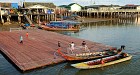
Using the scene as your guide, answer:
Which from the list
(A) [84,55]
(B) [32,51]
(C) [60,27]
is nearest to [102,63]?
(A) [84,55]

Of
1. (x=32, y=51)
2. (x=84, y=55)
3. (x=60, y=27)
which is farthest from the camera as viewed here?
(x=60, y=27)

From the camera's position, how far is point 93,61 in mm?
22625

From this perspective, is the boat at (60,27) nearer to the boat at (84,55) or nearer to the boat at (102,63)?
the boat at (84,55)

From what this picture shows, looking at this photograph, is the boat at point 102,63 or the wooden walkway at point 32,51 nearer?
the boat at point 102,63

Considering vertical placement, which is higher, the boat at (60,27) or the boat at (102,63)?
the boat at (60,27)

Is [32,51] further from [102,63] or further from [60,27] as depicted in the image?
[60,27]

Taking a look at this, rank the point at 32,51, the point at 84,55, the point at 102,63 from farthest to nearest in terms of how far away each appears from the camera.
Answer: the point at 32,51 → the point at 84,55 → the point at 102,63

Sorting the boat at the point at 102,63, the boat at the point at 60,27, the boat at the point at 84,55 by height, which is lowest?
the boat at the point at 102,63

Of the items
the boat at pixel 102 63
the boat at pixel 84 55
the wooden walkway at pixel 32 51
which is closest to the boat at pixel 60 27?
the wooden walkway at pixel 32 51

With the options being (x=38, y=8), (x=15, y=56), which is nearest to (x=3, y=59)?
(x=15, y=56)

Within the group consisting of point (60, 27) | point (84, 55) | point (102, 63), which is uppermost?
point (60, 27)

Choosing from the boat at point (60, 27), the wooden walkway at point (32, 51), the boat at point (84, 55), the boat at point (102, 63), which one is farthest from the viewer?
the boat at point (60, 27)

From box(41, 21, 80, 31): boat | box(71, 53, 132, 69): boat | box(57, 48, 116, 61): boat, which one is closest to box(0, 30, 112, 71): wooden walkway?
box(57, 48, 116, 61): boat

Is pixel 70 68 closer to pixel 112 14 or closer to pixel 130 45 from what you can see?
pixel 130 45
